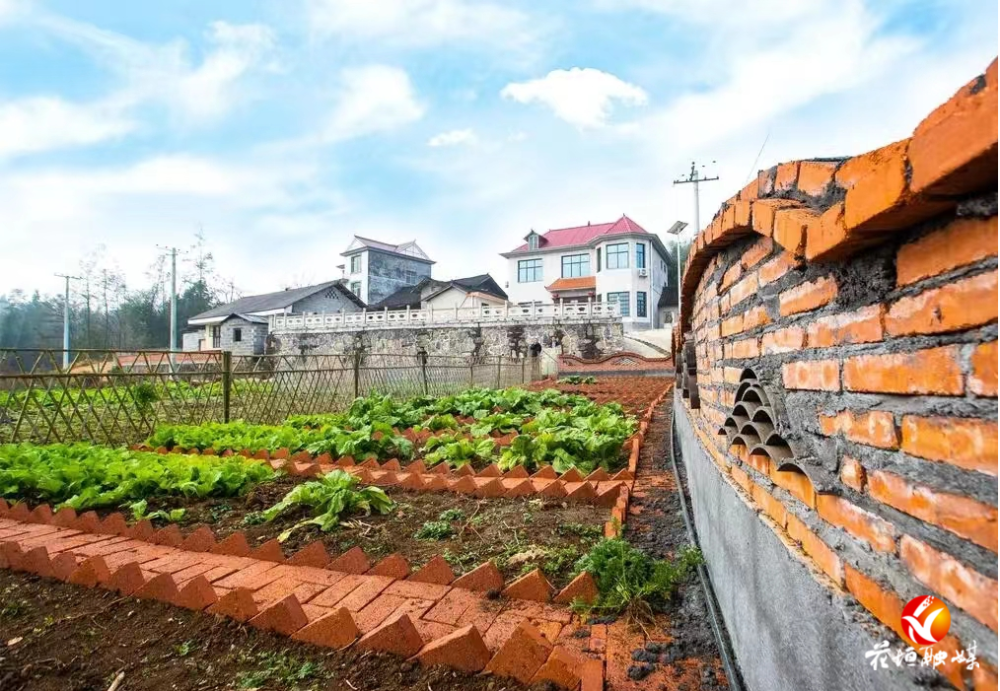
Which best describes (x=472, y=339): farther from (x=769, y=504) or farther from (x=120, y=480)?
(x=769, y=504)

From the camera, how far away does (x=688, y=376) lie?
4.32m

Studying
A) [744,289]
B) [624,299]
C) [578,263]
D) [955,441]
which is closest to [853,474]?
[955,441]

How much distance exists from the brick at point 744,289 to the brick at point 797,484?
0.74 metres

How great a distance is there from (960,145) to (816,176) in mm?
683

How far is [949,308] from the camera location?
881mm


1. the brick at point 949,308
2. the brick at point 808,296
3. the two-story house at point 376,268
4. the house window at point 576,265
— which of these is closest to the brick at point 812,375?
the brick at point 808,296

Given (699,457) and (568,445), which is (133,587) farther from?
(568,445)

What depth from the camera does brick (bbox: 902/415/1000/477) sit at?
784 mm

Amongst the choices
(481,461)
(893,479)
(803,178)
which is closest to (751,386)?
(803,178)

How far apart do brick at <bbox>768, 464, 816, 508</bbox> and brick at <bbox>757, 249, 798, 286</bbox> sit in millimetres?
608

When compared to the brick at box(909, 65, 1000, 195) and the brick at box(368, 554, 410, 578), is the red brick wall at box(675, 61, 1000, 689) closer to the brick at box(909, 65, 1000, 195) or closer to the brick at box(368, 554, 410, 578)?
the brick at box(909, 65, 1000, 195)

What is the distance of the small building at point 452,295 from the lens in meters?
36.7

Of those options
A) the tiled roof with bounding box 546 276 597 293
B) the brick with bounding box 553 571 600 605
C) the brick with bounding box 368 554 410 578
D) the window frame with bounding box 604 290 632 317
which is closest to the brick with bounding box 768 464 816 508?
the brick with bounding box 553 571 600 605

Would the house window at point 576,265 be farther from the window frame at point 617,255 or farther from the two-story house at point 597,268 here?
the window frame at point 617,255
